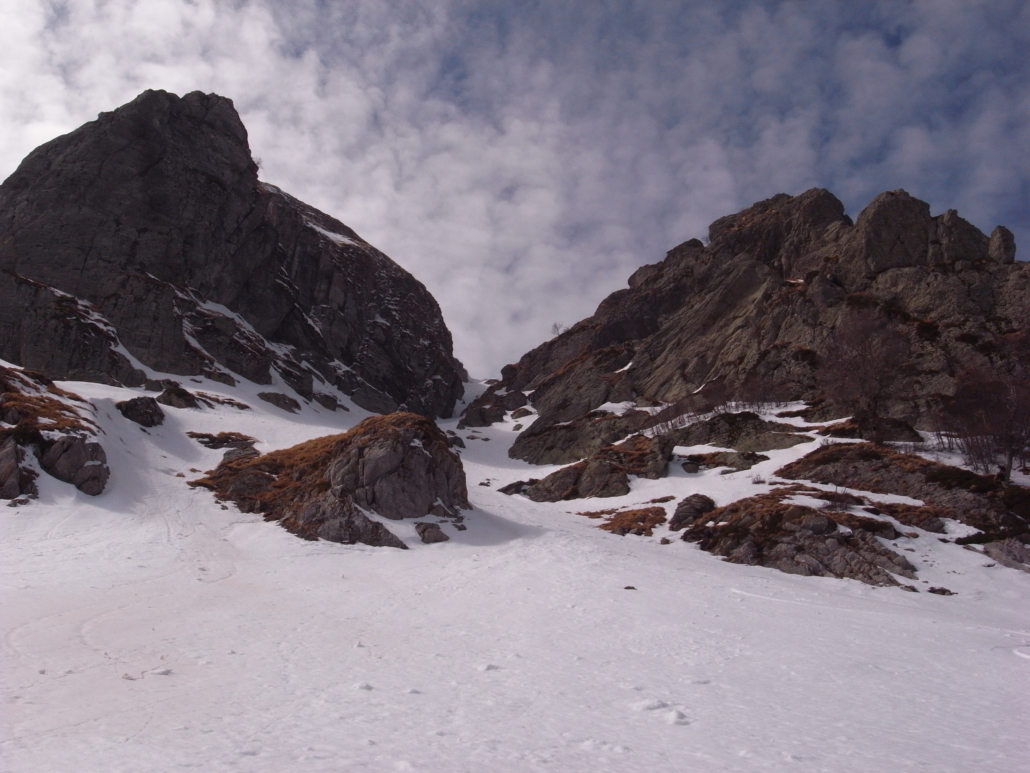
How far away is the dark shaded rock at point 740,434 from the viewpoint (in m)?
45.4

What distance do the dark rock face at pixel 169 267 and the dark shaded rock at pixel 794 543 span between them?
74580 mm

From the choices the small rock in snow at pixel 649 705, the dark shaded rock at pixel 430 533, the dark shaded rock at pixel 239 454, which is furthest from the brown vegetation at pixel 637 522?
the dark shaded rock at pixel 239 454

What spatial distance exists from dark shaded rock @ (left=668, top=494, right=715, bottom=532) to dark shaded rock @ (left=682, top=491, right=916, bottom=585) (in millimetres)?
988

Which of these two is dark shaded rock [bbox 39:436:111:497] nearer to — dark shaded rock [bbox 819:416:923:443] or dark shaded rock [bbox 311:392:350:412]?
dark shaded rock [bbox 819:416:923:443]

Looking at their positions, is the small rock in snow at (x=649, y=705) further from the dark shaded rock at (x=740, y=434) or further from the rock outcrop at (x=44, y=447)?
the dark shaded rock at (x=740, y=434)

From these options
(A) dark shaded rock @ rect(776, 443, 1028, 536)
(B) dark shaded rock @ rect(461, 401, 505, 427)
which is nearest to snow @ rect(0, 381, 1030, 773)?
(A) dark shaded rock @ rect(776, 443, 1028, 536)

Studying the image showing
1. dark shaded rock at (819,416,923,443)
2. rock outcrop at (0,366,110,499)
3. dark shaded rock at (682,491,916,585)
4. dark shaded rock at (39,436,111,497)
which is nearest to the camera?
dark shaded rock at (682,491,916,585)

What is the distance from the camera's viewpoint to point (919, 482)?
32.2m

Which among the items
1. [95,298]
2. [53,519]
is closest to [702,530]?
[53,519]

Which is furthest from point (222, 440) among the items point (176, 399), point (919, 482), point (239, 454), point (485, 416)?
point (485, 416)

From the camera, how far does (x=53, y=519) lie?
2422 centimetres

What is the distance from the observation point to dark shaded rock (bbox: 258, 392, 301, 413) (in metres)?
81.1

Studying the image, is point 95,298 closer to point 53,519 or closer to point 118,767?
point 53,519

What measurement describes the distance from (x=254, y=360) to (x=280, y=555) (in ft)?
242
